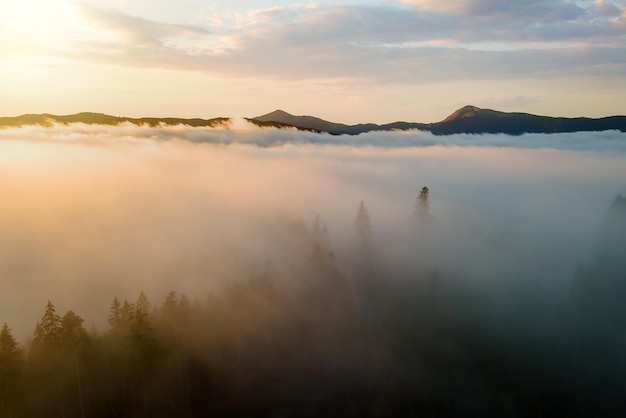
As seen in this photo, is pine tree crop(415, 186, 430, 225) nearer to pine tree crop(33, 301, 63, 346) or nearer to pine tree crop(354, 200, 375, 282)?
pine tree crop(354, 200, 375, 282)

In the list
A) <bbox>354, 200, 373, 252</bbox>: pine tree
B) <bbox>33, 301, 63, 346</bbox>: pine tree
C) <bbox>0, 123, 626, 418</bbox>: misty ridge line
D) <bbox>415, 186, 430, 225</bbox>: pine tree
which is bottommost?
<bbox>0, 123, 626, 418</bbox>: misty ridge line

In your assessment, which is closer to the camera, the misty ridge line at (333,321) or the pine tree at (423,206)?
the misty ridge line at (333,321)

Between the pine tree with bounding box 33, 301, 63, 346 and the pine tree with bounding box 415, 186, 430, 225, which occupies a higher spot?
the pine tree with bounding box 415, 186, 430, 225

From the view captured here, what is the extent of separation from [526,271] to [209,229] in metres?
103

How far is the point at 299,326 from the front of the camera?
77875mm

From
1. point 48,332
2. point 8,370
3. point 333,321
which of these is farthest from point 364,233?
point 8,370

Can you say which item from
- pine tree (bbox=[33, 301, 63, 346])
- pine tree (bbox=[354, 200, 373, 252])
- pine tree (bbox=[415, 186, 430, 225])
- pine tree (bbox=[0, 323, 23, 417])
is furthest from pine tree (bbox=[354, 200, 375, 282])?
pine tree (bbox=[0, 323, 23, 417])

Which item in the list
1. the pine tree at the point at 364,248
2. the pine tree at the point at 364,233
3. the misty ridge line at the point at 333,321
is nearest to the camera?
the misty ridge line at the point at 333,321

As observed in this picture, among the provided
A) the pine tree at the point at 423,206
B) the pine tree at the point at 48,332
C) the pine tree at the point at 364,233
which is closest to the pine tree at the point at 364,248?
the pine tree at the point at 364,233

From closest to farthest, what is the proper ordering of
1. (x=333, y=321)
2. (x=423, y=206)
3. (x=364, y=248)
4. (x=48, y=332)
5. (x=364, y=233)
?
1. (x=48, y=332)
2. (x=333, y=321)
3. (x=364, y=248)
4. (x=423, y=206)
5. (x=364, y=233)

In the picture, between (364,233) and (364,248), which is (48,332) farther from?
(364,233)

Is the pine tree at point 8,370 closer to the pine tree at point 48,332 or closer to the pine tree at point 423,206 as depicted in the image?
the pine tree at point 48,332

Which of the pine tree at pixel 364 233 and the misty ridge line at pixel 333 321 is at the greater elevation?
the pine tree at pixel 364 233

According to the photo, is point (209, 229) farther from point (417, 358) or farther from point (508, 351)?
point (508, 351)
